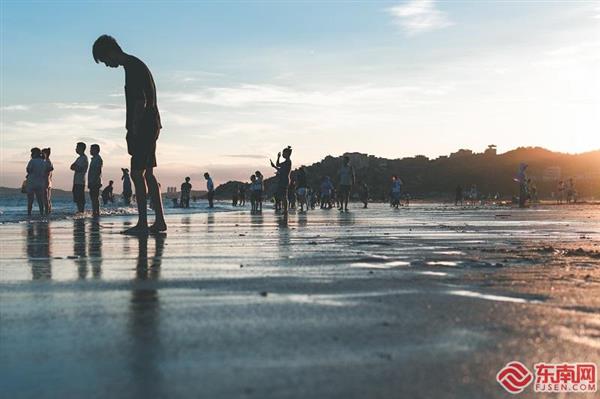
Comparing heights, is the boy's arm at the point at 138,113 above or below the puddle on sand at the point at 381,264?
above

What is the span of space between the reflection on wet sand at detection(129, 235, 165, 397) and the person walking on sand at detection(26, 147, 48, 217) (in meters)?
15.9

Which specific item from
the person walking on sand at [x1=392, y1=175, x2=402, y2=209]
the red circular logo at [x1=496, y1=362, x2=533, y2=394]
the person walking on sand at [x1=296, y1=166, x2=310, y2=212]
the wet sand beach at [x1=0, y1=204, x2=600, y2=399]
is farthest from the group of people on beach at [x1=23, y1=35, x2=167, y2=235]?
the person walking on sand at [x1=392, y1=175, x2=402, y2=209]

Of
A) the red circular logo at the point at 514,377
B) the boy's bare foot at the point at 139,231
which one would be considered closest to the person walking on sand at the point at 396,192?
the boy's bare foot at the point at 139,231

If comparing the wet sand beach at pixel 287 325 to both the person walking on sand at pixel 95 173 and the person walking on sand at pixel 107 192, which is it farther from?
the person walking on sand at pixel 107 192

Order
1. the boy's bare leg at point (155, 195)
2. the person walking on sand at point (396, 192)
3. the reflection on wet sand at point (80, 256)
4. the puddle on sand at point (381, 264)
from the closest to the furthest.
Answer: the reflection on wet sand at point (80, 256), the puddle on sand at point (381, 264), the boy's bare leg at point (155, 195), the person walking on sand at point (396, 192)

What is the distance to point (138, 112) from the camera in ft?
31.7

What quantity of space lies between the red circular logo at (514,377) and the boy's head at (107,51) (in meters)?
8.10

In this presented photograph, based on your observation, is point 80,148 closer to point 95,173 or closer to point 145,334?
point 95,173

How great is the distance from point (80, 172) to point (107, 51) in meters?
11.9

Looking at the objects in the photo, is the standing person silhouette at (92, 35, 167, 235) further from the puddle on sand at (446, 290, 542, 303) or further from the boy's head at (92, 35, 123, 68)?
the puddle on sand at (446, 290, 542, 303)

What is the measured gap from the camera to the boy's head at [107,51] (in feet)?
31.1

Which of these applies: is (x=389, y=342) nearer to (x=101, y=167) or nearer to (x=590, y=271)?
(x=590, y=271)

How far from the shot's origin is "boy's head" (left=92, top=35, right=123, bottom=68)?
31.1 feet

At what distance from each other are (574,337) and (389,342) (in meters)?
0.76
